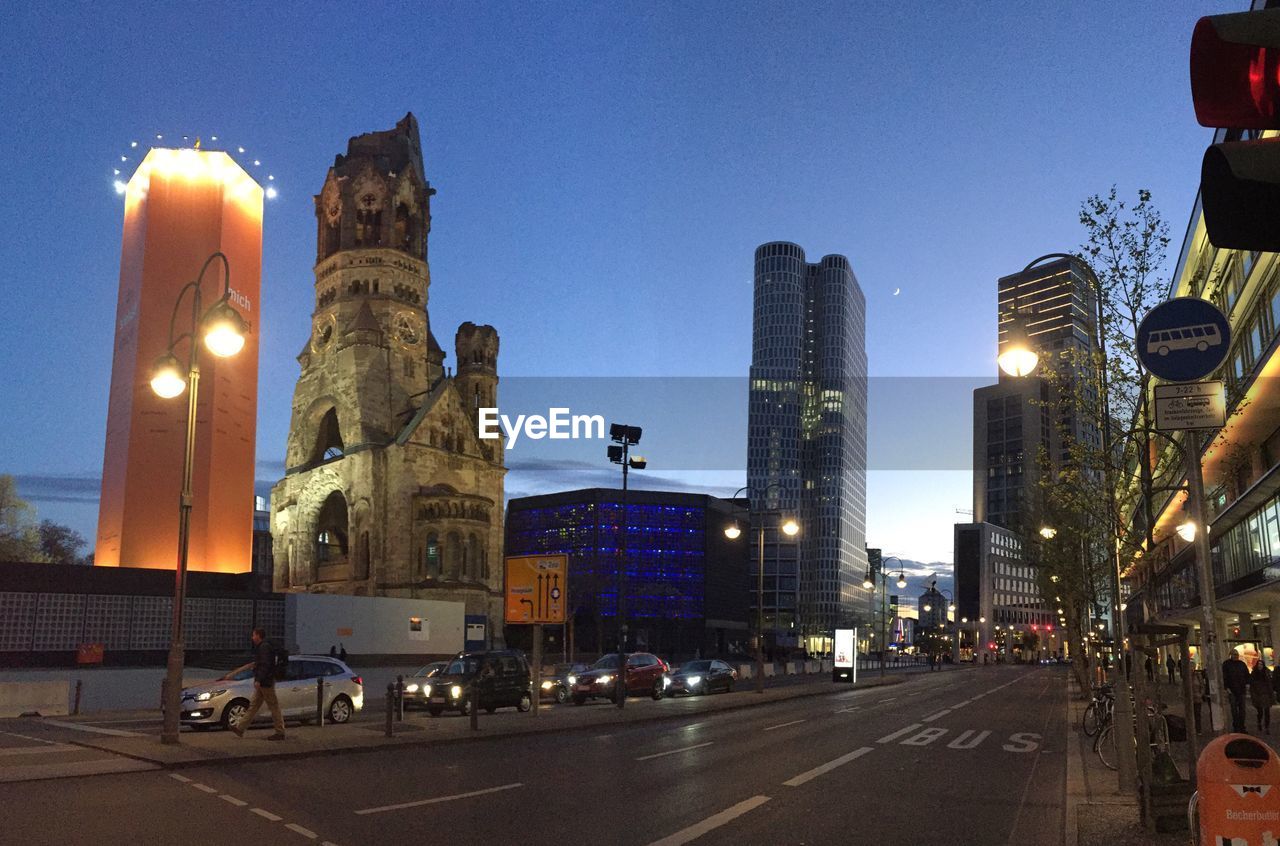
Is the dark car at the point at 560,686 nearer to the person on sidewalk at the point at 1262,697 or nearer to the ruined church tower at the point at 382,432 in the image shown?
the person on sidewalk at the point at 1262,697

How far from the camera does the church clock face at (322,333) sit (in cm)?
7938

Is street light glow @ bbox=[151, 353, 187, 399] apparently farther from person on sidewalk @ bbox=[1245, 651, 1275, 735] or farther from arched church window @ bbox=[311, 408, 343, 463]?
arched church window @ bbox=[311, 408, 343, 463]

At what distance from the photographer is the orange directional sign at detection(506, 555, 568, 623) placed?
2569 centimetres

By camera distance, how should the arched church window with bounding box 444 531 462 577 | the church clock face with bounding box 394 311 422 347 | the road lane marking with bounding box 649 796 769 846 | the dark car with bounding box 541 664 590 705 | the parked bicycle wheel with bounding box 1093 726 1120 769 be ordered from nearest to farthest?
the road lane marking with bounding box 649 796 769 846
the parked bicycle wheel with bounding box 1093 726 1120 769
the dark car with bounding box 541 664 590 705
the arched church window with bounding box 444 531 462 577
the church clock face with bounding box 394 311 422 347

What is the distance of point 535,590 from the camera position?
85.4ft

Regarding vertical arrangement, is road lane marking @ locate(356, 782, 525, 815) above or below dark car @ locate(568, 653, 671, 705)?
above

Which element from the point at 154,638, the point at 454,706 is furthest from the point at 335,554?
the point at 454,706

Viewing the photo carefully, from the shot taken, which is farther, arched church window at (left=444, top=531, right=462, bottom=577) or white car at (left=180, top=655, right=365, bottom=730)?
arched church window at (left=444, top=531, right=462, bottom=577)

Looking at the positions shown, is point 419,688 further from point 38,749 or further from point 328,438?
point 328,438

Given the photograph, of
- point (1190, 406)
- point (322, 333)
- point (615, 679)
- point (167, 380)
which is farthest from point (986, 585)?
point (1190, 406)

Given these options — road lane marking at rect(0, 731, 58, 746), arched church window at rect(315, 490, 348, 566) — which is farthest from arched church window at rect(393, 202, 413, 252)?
road lane marking at rect(0, 731, 58, 746)

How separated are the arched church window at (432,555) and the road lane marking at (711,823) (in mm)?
63373

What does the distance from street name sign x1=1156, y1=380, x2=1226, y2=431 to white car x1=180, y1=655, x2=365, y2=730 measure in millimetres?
16114

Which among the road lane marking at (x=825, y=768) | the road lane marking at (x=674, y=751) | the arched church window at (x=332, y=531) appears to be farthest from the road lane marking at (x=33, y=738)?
the arched church window at (x=332, y=531)
